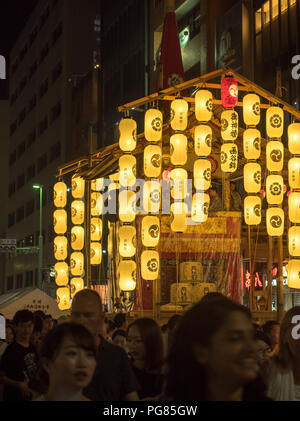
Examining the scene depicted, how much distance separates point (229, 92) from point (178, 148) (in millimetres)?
1871

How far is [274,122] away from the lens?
18594 mm

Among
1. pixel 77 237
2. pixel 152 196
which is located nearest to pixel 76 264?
pixel 77 237

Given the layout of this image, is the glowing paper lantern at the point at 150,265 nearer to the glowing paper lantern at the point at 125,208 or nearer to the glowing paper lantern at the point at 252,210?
the glowing paper lantern at the point at 125,208

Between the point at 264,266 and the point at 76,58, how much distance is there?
30.3 m

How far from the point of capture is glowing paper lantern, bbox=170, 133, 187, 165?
61.8ft

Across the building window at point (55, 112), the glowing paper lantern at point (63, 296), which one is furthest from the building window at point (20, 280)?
the glowing paper lantern at point (63, 296)

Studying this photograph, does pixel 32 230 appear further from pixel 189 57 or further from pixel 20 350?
pixel 20 350

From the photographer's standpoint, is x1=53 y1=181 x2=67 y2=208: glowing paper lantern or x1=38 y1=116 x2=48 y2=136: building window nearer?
x1=53 y1=181 x2=67 y2=208: glowing paper lantern

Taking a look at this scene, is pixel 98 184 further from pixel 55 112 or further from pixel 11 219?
pixel 11 219

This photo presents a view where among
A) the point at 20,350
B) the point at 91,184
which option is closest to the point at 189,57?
the point at 91,184

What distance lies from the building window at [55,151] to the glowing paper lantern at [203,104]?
110 feet

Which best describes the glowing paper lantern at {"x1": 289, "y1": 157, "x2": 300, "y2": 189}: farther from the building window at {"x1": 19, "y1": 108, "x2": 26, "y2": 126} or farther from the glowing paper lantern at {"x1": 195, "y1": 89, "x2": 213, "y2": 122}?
the building window at {"x1": 19, "y1": 108, "x2": 26, "y2": 126}

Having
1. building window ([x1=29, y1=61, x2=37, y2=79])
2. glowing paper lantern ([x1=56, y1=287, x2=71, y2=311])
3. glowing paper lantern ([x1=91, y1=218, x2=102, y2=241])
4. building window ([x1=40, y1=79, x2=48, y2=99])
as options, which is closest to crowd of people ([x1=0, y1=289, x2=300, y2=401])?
glowing paper lantern ([x1=91, y1=218, x2=102, y2=241])

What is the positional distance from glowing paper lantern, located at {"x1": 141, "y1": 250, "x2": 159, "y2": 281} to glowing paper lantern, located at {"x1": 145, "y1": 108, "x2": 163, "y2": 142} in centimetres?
296
